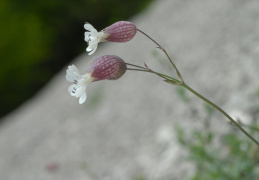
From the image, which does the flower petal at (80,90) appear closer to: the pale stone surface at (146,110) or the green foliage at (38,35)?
the pale stone surface at (146,110)

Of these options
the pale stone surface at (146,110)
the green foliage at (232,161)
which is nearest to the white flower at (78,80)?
the green foliage at (232,161)

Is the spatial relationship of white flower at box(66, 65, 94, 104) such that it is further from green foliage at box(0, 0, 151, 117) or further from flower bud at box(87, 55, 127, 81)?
green foliage at box(0, 0, 151, 117)

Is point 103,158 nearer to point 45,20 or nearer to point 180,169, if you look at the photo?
point 180,169

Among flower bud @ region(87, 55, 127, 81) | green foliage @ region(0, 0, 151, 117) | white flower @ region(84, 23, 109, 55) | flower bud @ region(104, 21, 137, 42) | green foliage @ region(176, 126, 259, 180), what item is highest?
white flower @ region(84, 23, 109, 55)

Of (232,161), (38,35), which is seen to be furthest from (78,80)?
(38,35)

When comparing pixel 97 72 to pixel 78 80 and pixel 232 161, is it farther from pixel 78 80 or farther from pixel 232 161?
pixel 232 161

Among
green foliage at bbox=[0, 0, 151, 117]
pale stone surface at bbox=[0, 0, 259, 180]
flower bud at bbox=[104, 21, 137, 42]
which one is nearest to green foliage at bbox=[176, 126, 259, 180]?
pale stone surface at bbox=[0, 0, 259, 180]
